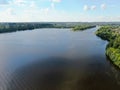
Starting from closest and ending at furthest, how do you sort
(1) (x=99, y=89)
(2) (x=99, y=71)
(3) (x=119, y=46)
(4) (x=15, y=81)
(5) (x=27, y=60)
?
(1) (x=99, y=89)
(4) (x=15, y=81)
(2) (x=99, y=71)
(5) (x=27, y=60)
(3) (x=119, y=46)

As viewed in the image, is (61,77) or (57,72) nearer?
(61,77)

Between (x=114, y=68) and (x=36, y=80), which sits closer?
(x=36, y=80)

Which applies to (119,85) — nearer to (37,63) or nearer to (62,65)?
(62,65)

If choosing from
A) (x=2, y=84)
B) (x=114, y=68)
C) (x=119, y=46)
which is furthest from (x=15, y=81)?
(x=119, y=46)

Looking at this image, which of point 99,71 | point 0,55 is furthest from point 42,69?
point 0,55

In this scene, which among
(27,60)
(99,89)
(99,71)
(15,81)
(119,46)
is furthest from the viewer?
(119,46)

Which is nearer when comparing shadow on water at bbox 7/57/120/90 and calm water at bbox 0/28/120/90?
shadow on water at bbox 7/57/120/90

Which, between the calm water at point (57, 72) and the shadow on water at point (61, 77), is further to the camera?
the calm water at point (57, 72)
